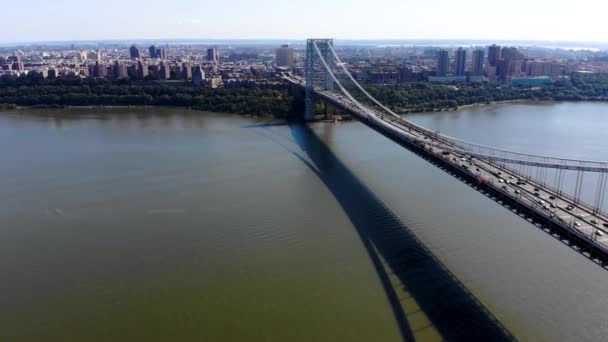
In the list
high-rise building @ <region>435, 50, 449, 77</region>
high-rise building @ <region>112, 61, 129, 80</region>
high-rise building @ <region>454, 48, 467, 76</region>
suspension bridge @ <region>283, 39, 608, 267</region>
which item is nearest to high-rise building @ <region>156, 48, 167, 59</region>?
high-rise building @ <region>112, 61, 129, 80</region>

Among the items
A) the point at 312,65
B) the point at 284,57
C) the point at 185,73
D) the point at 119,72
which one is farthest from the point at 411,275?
the point at 284,57

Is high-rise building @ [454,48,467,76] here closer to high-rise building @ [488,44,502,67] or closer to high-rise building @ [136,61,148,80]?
high-rise building @ [488,44,502,67]

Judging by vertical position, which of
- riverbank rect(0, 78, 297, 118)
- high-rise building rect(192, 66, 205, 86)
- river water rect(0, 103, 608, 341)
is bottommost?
river water rect(0, 103, 608, 341)

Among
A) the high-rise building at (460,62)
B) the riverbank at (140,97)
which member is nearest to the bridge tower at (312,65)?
the riverbank at (140,97)

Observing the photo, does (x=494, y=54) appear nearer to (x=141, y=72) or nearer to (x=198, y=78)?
(x=198, y=78)

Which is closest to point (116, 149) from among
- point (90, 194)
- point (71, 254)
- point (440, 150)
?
point (90, 194)

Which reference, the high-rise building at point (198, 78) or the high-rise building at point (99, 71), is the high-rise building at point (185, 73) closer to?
the high-rise building at point (198, 78)

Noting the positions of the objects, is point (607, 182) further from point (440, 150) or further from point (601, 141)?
point (601, 141)
